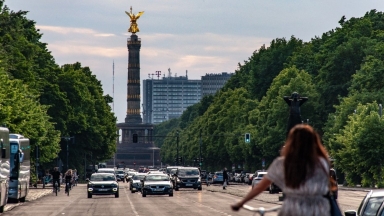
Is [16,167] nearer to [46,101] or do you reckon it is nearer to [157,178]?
[157,178]

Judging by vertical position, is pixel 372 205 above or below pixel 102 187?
below

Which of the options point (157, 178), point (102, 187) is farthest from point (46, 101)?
point (102, 187)

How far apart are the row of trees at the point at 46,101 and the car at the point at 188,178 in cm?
989

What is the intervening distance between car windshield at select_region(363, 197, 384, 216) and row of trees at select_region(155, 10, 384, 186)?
200ft

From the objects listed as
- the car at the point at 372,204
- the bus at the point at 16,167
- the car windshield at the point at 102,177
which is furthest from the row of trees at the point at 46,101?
the car at the point at 372,204

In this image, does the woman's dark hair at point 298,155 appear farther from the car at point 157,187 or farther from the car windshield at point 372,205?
the car at point 157,187

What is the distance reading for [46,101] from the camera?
104m

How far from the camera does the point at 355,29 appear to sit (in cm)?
10919

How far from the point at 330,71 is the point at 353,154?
94.6 feet

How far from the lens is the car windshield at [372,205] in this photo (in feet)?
46.9

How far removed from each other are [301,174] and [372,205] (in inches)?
204

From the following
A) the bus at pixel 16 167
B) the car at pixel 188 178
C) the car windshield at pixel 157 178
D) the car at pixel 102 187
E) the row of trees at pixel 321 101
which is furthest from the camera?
the row of trees at pixel 321 101

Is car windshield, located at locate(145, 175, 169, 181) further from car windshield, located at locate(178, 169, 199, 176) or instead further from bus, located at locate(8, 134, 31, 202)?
bus, located at locate(8, 134, 31, 202)

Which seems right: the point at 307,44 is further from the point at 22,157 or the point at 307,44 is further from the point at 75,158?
the point at 22,157
